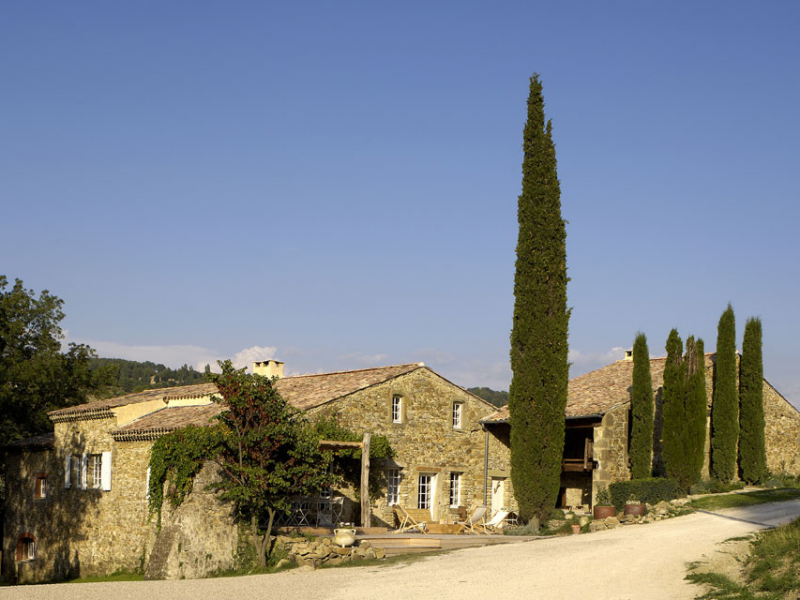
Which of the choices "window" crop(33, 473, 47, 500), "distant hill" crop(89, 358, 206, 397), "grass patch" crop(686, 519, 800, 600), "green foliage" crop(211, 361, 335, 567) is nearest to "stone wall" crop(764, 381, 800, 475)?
"grass patch" crop(686, 519, 800, 600)

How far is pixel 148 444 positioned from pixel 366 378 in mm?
6327

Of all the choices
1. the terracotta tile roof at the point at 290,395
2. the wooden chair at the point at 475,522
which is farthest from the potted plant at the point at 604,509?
the terracotta tile roof at the point at 290,395

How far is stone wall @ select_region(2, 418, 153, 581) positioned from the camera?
23062 mm

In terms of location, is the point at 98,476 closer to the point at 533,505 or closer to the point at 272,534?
the point at 272,534

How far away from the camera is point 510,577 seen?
1437cm

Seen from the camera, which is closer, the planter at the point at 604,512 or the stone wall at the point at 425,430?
the planter at the point at 604,512

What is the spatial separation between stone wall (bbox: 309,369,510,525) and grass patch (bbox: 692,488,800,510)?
674cm

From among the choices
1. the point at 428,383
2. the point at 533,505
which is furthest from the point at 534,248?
the point at 533,505

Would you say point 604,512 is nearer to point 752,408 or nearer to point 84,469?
point 752,408

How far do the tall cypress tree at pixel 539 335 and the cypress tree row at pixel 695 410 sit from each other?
12.9 feet

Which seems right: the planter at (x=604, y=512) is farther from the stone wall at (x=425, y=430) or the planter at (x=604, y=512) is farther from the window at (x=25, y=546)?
the window at (x=25, y=546)

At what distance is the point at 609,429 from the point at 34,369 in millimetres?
20572

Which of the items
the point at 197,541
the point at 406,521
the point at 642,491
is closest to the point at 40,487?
the point at 197,541

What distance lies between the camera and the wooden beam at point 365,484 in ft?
70.5
